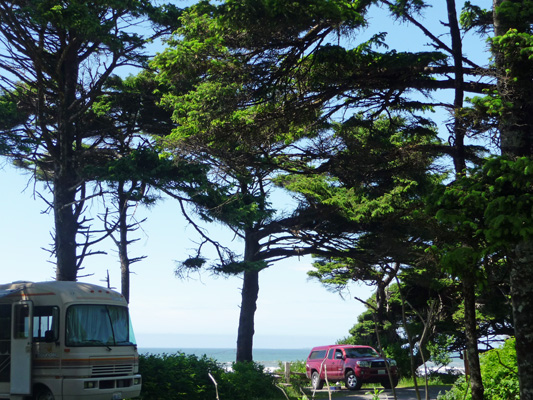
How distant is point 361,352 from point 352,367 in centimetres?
123

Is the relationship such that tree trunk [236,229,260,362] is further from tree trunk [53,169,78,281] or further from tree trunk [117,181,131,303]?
tree trunk [53,169,78,281]

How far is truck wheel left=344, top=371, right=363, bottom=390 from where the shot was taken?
82.5ft

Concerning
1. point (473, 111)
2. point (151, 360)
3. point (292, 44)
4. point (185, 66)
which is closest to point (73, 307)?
point (151, 360)

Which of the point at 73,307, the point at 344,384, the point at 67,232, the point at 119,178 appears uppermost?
the point at 119,178

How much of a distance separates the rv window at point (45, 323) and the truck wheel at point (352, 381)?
535 inches

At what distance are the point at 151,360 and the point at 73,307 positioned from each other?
444 cm

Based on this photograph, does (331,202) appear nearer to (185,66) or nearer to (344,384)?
(344,384)

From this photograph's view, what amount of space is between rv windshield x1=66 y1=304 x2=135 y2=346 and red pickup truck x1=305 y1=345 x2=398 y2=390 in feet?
33.4

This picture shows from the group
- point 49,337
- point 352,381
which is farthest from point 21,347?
point 352,381

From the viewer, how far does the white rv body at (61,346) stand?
15.2m

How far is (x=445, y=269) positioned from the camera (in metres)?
10.8

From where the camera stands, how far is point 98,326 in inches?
632

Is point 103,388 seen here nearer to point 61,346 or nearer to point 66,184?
point 61,346

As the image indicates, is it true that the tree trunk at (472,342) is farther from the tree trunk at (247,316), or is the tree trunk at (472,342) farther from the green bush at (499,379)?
the tree trunk at (247,316)
